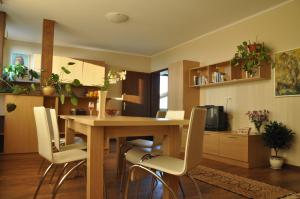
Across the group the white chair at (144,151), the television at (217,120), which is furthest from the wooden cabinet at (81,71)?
the white chair at (144,151)

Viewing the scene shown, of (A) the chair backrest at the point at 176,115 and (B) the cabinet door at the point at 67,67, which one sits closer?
(A) the chair backrest at the point at 176,115

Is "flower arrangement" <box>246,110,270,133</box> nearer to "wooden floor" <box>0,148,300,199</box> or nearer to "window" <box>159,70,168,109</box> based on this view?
"wooden floor" <box>0,148,300,199</box>

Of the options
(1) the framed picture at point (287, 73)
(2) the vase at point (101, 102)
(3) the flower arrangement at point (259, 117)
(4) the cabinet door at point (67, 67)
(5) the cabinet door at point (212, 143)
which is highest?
(4) the cabinet door at point (67, 67)

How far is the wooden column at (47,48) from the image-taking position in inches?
179

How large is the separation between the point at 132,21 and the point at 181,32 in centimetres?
122

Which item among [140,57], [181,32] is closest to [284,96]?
[181,32]

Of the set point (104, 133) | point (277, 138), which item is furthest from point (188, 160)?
point (277, 138)

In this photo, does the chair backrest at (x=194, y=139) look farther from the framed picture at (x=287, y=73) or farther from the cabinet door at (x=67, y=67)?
the cabinet door at (x=67, y=67)

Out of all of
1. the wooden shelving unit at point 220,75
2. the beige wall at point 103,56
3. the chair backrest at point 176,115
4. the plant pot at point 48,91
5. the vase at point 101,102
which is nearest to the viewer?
the vase at point 101,102

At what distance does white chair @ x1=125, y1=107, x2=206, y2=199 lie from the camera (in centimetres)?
150

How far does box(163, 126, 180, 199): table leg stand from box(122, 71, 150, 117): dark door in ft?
16.7

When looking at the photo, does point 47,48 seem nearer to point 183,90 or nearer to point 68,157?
point 183,90

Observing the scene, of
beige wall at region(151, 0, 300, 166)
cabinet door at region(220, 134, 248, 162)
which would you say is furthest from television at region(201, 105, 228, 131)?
cabinet door at region(220, 134, 248, 162)

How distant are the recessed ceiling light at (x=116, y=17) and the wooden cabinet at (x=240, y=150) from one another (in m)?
2.78
